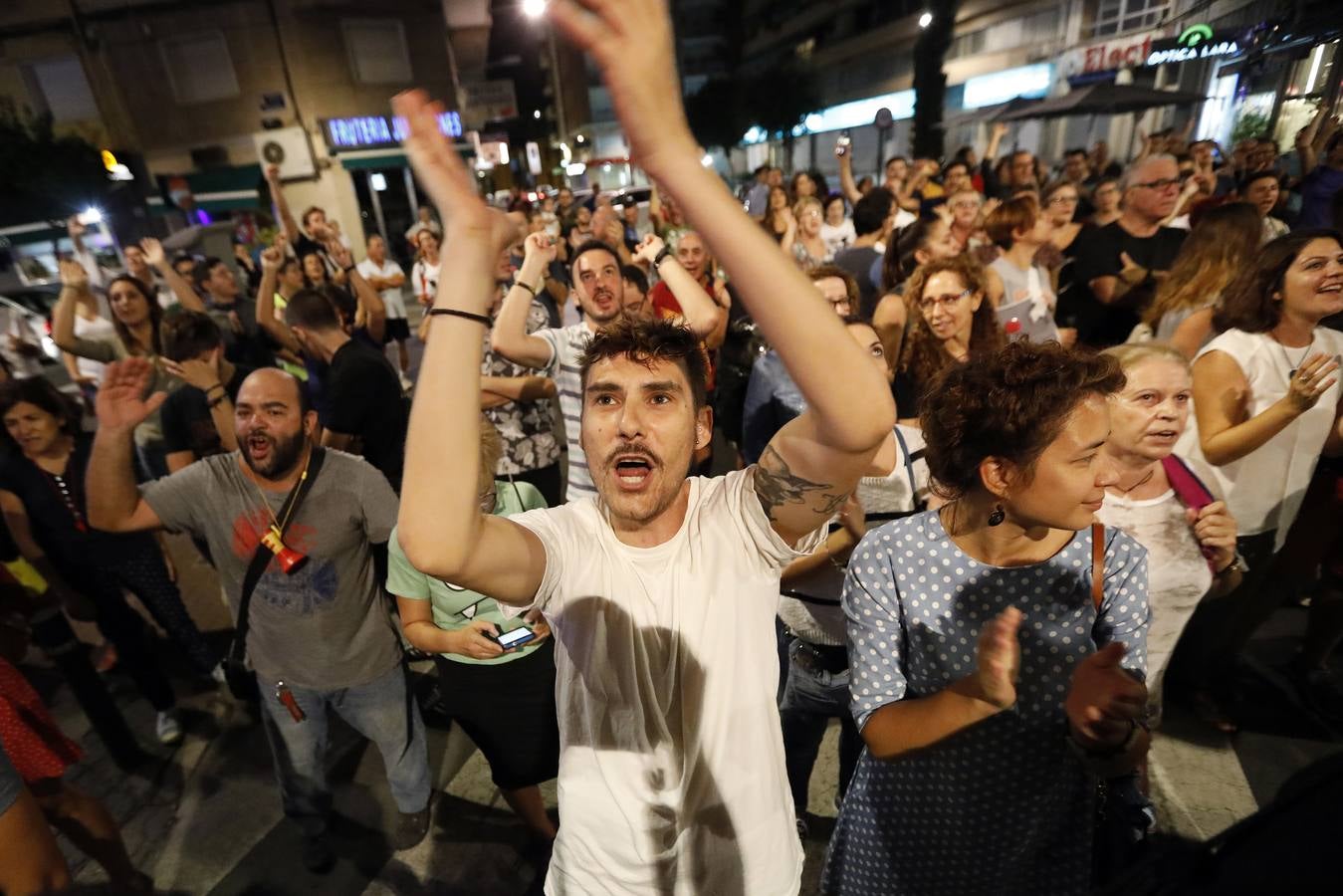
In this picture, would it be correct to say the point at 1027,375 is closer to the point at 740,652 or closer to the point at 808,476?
the point at 808,476

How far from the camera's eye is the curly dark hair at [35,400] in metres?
3.15

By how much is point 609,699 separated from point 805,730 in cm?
138

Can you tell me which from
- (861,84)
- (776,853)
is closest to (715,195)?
(776,853)

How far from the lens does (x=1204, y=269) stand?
11.2 ft

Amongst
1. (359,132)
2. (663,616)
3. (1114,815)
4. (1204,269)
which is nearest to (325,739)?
(663,616)

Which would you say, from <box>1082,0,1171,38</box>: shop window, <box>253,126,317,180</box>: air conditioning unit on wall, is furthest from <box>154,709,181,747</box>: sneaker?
<box>253,126,317,180</box>: air conditioning unit on wall

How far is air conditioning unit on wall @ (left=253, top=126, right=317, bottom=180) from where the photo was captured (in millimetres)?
20938

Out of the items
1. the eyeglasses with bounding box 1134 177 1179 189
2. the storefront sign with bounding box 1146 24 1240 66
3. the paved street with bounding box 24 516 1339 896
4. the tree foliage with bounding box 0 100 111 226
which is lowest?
the paved street with bounding box 24 516 1339 896

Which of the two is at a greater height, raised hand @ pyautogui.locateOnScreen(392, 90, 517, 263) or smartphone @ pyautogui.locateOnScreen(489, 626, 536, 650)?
raised hand @ pyautogui.locateOnScreen(392, 90, 517, 263)

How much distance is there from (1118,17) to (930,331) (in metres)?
22.1

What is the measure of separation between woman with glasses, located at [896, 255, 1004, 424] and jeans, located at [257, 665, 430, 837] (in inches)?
108

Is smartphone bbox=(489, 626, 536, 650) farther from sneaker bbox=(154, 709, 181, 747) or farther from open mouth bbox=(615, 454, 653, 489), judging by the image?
sneaker bbox=(154, 709, 181, 747)

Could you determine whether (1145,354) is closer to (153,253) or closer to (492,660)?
(492,660)

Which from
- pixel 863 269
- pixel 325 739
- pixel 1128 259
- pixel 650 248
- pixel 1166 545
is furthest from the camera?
A: pixel 863 269
